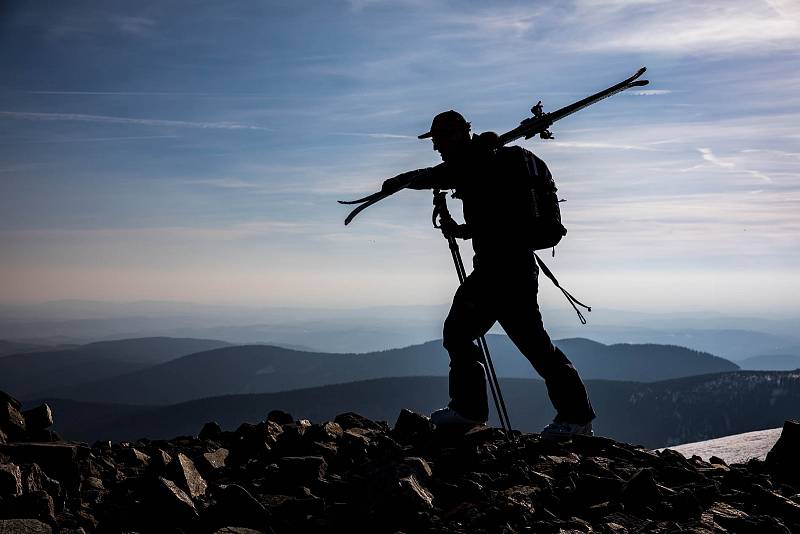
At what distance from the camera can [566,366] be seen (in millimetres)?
9281

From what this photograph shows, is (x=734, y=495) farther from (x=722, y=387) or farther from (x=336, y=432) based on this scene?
(x=722, y=387)

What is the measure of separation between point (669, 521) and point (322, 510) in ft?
10.8

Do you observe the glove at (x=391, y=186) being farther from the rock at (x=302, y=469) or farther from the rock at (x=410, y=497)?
the rock at (x=410, y=497)

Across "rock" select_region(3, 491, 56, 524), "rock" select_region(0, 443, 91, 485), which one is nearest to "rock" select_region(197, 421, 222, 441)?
"rock" select_region(0, 443, 91, 485)

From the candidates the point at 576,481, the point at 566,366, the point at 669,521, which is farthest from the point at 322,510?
the point at 566,366

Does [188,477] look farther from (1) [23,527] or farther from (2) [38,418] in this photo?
(2) [38,418]

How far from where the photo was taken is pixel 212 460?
8.63 m

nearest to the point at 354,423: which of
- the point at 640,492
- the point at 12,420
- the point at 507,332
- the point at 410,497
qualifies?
the point at 507,332

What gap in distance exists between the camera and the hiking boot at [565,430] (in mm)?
9250

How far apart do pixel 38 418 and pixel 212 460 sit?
8.47 feet

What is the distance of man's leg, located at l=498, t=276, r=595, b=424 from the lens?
29.8 feet

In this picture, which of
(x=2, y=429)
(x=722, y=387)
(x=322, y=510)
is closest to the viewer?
(x=322, y=510)

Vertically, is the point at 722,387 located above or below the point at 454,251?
below

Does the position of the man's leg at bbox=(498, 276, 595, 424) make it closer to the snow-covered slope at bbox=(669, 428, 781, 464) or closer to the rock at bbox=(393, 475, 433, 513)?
the rock at bbox=(393, 475, 433, 513)
